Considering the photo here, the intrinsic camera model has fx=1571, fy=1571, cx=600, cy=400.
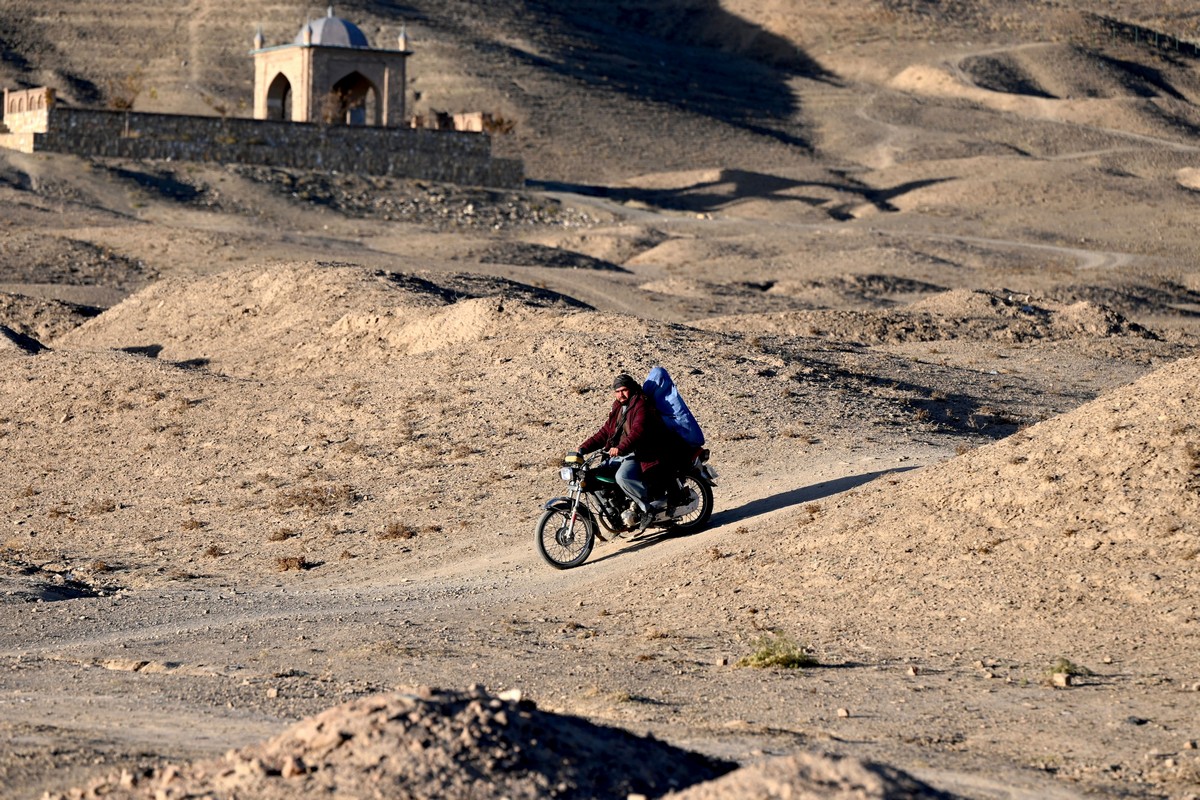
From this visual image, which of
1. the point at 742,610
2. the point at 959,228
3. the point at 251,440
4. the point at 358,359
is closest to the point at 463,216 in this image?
the point at 959,228

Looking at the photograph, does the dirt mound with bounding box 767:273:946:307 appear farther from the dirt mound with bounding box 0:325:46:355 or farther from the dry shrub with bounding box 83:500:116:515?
the dry shrub with bounding box 83:500:116:515

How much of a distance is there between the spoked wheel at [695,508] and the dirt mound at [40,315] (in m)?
17.1

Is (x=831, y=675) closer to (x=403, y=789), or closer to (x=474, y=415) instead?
(x=403, y=789)

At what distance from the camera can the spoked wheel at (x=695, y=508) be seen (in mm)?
13820

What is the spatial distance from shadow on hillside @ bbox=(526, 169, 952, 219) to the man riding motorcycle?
135 feet

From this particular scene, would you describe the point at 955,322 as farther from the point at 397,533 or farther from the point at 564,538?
the point at 564,538

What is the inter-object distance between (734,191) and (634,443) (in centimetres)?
4501

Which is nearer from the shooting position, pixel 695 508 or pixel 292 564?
pixel 695 508

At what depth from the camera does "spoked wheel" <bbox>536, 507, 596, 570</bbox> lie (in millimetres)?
13227

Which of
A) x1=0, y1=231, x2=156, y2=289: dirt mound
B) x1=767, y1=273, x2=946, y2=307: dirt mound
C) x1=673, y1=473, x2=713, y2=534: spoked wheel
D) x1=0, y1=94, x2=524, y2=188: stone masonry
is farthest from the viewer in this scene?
x1=0, y1=94, x2=524, y2=188: stone masonry

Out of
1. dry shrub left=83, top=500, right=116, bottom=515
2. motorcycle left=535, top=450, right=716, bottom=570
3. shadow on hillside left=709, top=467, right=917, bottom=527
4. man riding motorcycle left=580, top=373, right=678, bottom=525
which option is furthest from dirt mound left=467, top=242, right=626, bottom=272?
man riding motorcycle left=580, top=373, right=678, bottom=525

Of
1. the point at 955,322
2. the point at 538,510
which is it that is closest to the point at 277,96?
the point at 955,322

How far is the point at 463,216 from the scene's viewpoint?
156 feet

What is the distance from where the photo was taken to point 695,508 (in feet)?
45.6
